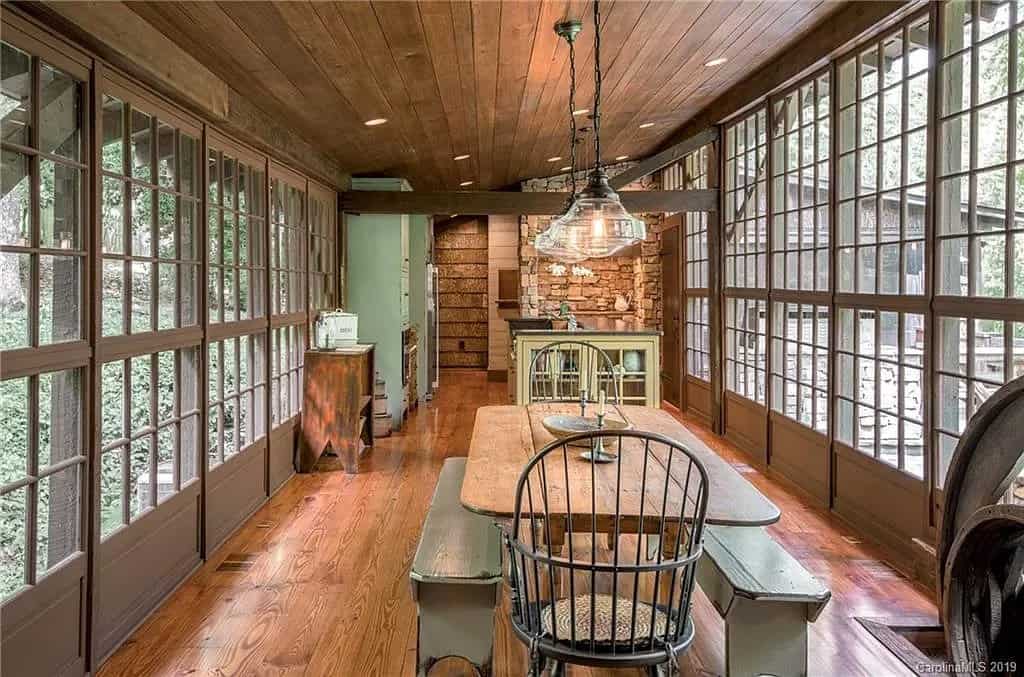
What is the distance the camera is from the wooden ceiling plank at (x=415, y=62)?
3049 mm

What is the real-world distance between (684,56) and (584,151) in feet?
12.3

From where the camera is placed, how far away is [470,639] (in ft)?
7.44

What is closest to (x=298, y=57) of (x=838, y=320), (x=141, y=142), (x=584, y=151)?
(x=141, y=142)

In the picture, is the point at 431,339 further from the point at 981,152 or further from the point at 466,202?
the point at 981,152

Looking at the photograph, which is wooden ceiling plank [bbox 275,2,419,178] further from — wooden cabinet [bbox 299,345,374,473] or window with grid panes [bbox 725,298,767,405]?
window with grid panes [bbox 725,298,767,405]

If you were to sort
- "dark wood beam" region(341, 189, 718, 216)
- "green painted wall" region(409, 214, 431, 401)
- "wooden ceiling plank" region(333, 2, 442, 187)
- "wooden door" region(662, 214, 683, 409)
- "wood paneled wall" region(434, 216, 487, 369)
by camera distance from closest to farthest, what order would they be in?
"wooden ceiling plank" region(333, 2, 442, 187)
"dark wood beam" region(341, 189, 718, 216)
"wooden door" region(662, 214, 683, 409)
"green painted wall" region(409, 214, 431, 401)
"wood paneled wall" region(434, 216, 487, 369)

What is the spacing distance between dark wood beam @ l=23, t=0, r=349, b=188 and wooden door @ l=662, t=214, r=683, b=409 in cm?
468

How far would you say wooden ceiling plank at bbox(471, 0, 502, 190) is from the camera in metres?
3.24

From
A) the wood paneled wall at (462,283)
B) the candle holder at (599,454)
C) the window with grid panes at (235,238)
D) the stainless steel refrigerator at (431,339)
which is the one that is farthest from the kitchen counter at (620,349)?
the wood paneled wall at (462,283)

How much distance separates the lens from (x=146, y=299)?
9.71 feet

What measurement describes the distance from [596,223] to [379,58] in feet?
4.63

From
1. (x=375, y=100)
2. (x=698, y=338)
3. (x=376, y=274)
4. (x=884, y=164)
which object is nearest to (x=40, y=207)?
(x=375, y=100)

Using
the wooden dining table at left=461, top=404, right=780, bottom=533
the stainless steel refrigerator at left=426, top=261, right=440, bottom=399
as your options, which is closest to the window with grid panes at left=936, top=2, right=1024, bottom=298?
the wooden dining table at left=461, top=404, right=780, bottom=533

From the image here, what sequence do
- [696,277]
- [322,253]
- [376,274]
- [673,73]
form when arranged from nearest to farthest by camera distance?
[673,73]
[322,253]
[376,274]
[696,277]
